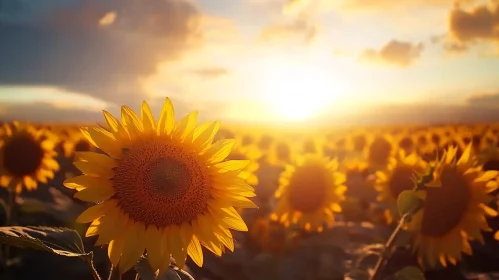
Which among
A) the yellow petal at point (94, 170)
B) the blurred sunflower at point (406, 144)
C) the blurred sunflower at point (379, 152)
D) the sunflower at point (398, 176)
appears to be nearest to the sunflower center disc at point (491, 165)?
the sunflower at point (398, 176)

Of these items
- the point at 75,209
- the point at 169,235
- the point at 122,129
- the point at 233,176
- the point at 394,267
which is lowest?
the point at 394,267

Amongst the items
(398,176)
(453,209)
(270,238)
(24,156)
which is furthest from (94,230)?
(24,156)

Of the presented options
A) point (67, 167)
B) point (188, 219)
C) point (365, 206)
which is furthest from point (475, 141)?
point (188, 219)

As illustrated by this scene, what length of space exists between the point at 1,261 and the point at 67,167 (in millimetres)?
8824

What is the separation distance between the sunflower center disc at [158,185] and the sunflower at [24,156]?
6900 millimetres

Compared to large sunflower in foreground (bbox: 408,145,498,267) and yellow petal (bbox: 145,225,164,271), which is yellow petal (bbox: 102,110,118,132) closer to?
yellow petal (bbox: 145,225,164,271)

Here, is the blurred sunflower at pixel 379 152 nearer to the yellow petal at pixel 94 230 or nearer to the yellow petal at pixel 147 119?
the yellow petal at pixel 147 119

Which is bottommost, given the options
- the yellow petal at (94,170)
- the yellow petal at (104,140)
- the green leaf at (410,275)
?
the green leaf at (410,275)

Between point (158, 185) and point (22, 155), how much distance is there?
7524 millimetres

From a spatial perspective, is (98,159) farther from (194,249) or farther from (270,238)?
(270,238)

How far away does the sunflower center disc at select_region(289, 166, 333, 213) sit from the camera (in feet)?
27.1

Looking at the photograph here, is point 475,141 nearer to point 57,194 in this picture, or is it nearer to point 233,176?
point 57,194

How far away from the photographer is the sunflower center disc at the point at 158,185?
334 centimetres

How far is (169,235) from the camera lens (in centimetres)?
333
